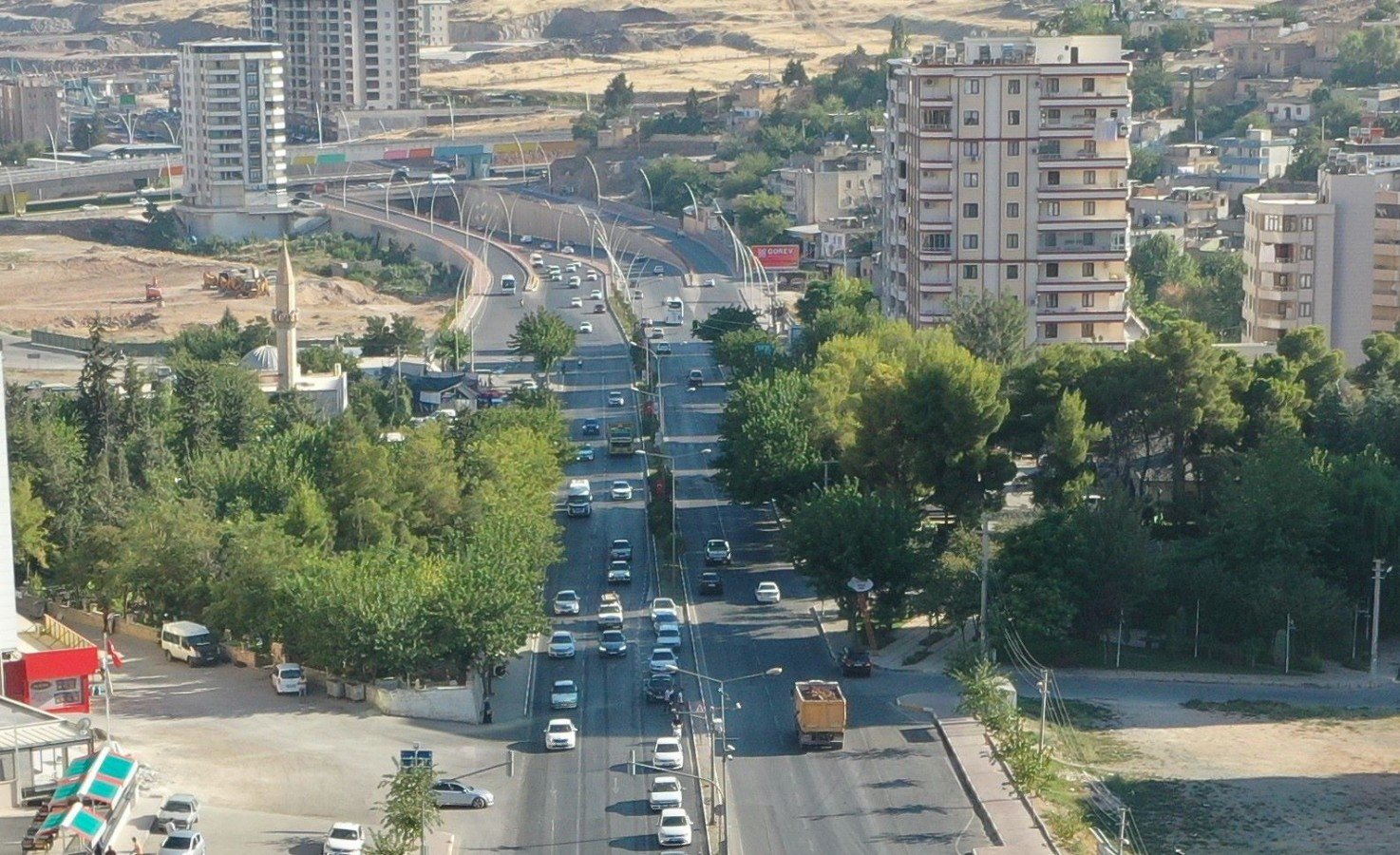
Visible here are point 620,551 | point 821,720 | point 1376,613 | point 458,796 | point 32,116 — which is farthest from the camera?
point 32,116

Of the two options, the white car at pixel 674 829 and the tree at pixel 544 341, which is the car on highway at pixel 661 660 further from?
the tree at pixel 544 341

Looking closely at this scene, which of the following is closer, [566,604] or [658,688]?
[658,688]

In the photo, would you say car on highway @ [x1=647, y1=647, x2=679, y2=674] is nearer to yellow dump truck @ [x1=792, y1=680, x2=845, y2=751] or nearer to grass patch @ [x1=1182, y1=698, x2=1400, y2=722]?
yellow dump truck @ [x1=792, y1=680, x2=845, y2=751]

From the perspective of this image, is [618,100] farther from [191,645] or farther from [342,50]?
[191,645]

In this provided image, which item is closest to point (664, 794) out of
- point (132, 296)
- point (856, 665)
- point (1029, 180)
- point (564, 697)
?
point (564, 697)

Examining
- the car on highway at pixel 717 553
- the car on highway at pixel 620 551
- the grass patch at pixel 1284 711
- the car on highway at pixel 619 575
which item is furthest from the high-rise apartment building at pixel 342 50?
the grass patch at pixel 1284 711
